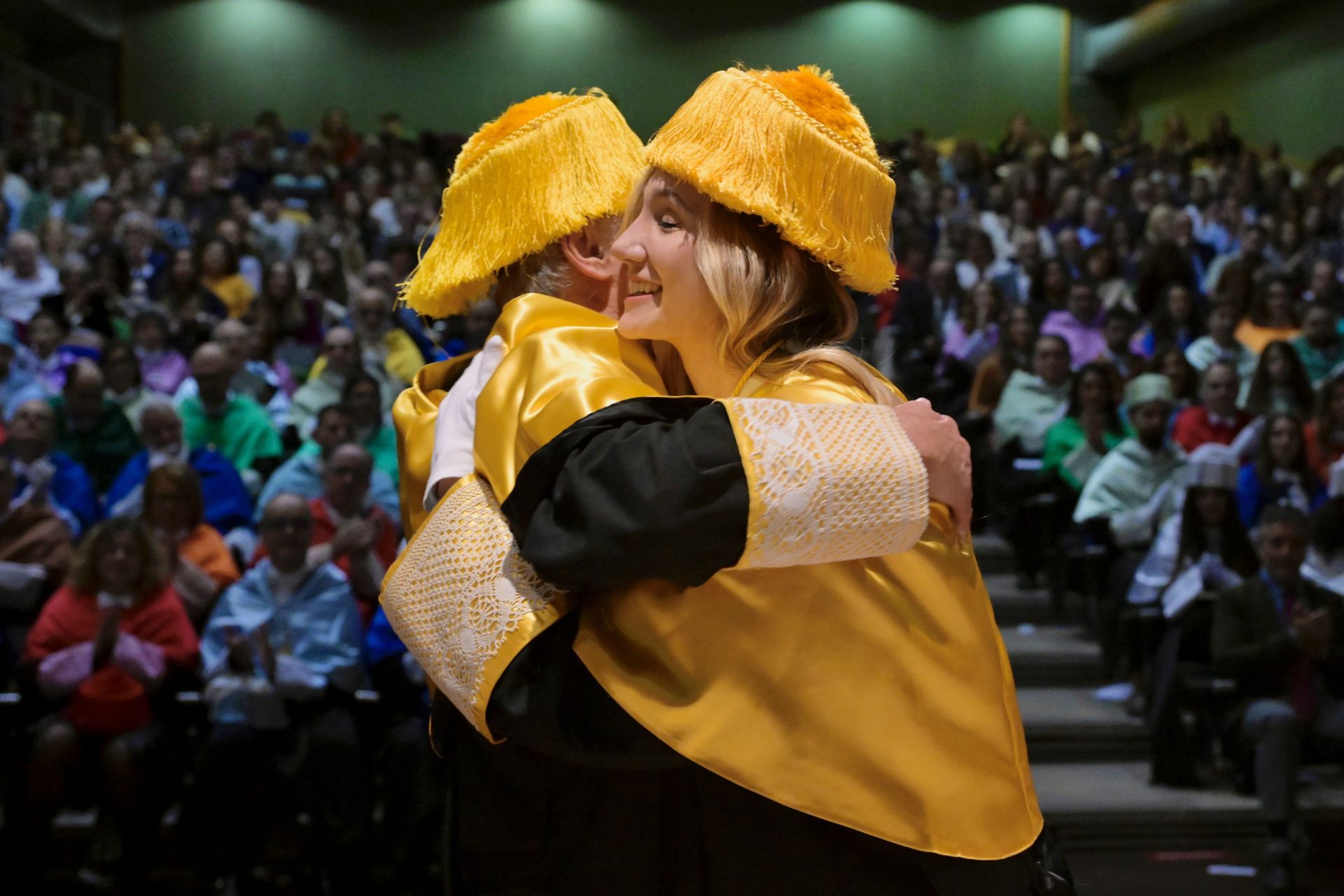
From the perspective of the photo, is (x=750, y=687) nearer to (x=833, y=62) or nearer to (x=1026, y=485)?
(x=1026, y=485)

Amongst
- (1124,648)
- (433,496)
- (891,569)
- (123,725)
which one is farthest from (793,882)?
(1124,648)

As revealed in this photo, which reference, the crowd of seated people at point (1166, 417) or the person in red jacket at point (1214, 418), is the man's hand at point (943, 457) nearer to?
the crowd of seated people at point (1166, 417)

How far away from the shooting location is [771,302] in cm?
134

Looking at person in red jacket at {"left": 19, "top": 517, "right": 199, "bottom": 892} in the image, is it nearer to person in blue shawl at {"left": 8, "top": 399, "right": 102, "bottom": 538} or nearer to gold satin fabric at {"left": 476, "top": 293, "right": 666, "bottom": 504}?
person in blue shawl at {"left": 8, "top": 399, "right": 102, "bottom": 538}

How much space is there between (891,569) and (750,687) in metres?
0.18

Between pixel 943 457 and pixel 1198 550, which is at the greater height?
pixel 943 457

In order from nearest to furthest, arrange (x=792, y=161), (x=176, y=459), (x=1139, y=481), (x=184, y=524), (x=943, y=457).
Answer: (x=943, y=457) < (x=792, y=161) < (x=184, y=524) < (x=176, y=459) < (x=1139, y=481)

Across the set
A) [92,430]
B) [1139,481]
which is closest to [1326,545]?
[1139,481]

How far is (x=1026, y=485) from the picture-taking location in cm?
569

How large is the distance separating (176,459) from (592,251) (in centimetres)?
396

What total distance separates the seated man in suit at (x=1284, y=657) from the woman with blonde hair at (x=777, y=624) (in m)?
3.32

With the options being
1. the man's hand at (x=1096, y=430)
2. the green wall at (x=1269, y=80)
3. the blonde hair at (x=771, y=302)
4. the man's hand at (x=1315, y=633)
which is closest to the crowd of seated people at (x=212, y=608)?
the blonde hair at (x=771, y=302)

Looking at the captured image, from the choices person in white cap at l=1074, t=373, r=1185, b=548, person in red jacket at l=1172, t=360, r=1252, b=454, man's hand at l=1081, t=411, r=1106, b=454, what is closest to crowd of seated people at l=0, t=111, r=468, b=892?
person in white cap at l=1074, t=373, r=1185, b=548

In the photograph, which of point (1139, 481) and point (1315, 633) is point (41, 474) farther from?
point (1315, 633)
